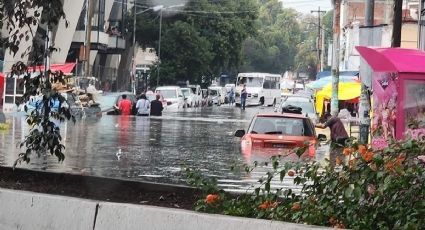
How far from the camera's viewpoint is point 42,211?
712 cm

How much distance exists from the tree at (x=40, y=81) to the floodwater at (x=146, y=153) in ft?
7.47

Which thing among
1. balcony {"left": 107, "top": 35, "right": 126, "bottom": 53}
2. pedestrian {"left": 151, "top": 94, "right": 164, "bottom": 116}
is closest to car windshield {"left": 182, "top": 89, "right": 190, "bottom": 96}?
balcony {"left": 107, "top": 35, "right": 126, "bottom": 53}

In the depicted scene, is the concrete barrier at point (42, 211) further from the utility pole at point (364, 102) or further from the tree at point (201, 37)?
the tree at point (201, 37)

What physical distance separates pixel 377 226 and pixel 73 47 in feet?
174

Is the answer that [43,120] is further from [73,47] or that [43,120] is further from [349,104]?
[73,47]

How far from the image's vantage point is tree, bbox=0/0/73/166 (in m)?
8.79

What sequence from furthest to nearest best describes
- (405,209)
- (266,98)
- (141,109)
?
(266,98), (141,109), (405,209)

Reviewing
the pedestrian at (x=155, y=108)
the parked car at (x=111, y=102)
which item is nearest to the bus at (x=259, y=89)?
the parked car at (x=111, y=102)

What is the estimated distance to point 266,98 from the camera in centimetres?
7275

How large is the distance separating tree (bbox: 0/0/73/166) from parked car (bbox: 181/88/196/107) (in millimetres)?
49240

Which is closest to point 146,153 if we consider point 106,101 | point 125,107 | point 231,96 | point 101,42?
point 125,107

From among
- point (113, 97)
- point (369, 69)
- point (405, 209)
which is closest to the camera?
point (405, 209)

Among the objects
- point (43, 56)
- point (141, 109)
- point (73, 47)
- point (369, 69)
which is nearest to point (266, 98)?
point (73, 47)

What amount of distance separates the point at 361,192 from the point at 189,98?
180 ft
